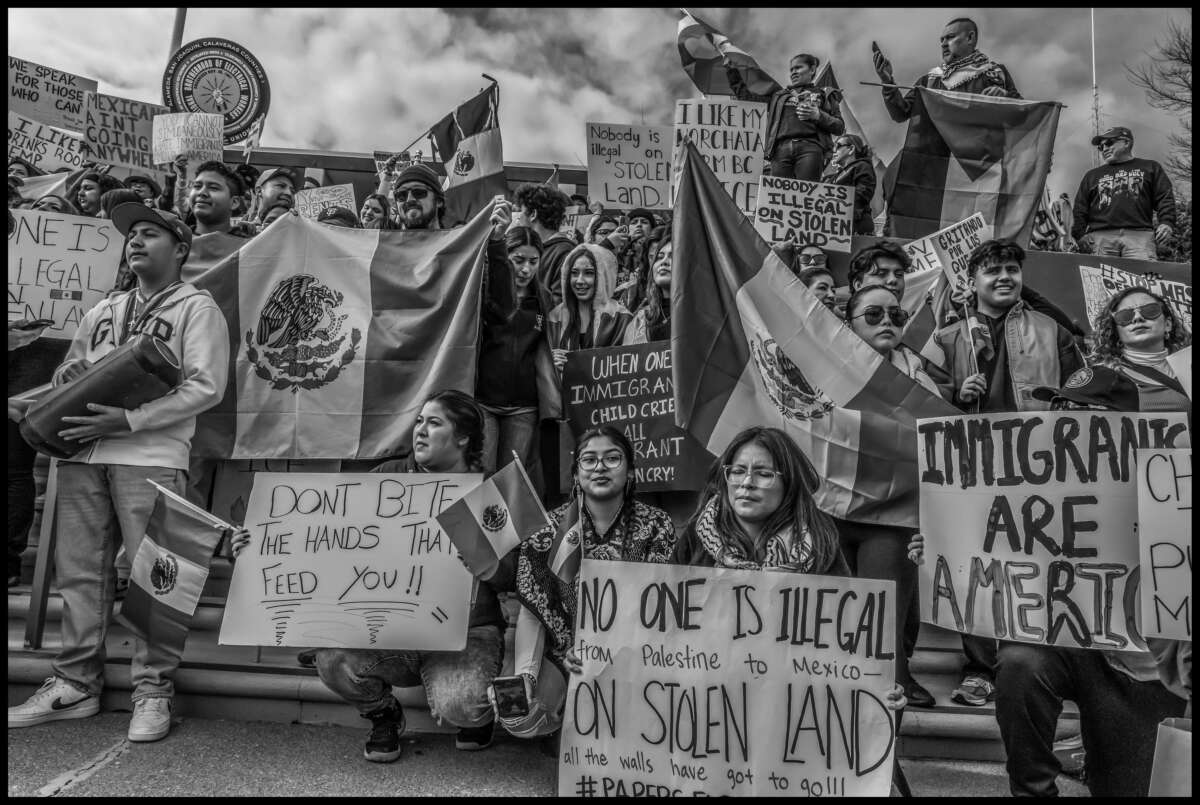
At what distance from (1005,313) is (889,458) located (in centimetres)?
116

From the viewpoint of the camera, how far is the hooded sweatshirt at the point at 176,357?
335 centimetres

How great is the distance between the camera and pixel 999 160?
716 cm

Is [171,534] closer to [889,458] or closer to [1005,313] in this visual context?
[889,458]

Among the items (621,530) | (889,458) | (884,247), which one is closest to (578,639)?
(621,530)

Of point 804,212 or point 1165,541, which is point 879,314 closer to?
point 1165,541

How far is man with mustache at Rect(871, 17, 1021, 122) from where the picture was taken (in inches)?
294

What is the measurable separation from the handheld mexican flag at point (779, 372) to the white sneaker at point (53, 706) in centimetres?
272

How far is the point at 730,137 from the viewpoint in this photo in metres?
6.02

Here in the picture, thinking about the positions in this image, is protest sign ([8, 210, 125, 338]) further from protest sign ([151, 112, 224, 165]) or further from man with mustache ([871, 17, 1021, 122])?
man with mustache ([871, 17, 1021, 122])

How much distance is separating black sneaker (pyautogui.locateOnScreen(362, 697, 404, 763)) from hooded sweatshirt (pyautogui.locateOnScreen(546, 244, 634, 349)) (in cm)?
233

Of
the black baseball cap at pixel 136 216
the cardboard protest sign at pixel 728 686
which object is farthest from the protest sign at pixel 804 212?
the cardboard protest sign at pixel 728 686

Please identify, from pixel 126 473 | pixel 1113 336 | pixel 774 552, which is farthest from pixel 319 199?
pixel 1113 336

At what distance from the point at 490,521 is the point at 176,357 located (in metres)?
1.56

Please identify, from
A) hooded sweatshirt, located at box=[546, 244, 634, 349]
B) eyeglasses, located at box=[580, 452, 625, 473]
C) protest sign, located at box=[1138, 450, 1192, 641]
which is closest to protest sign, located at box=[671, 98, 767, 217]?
hooded sweatshirt, located at box=[546, 244, 634, 349]
